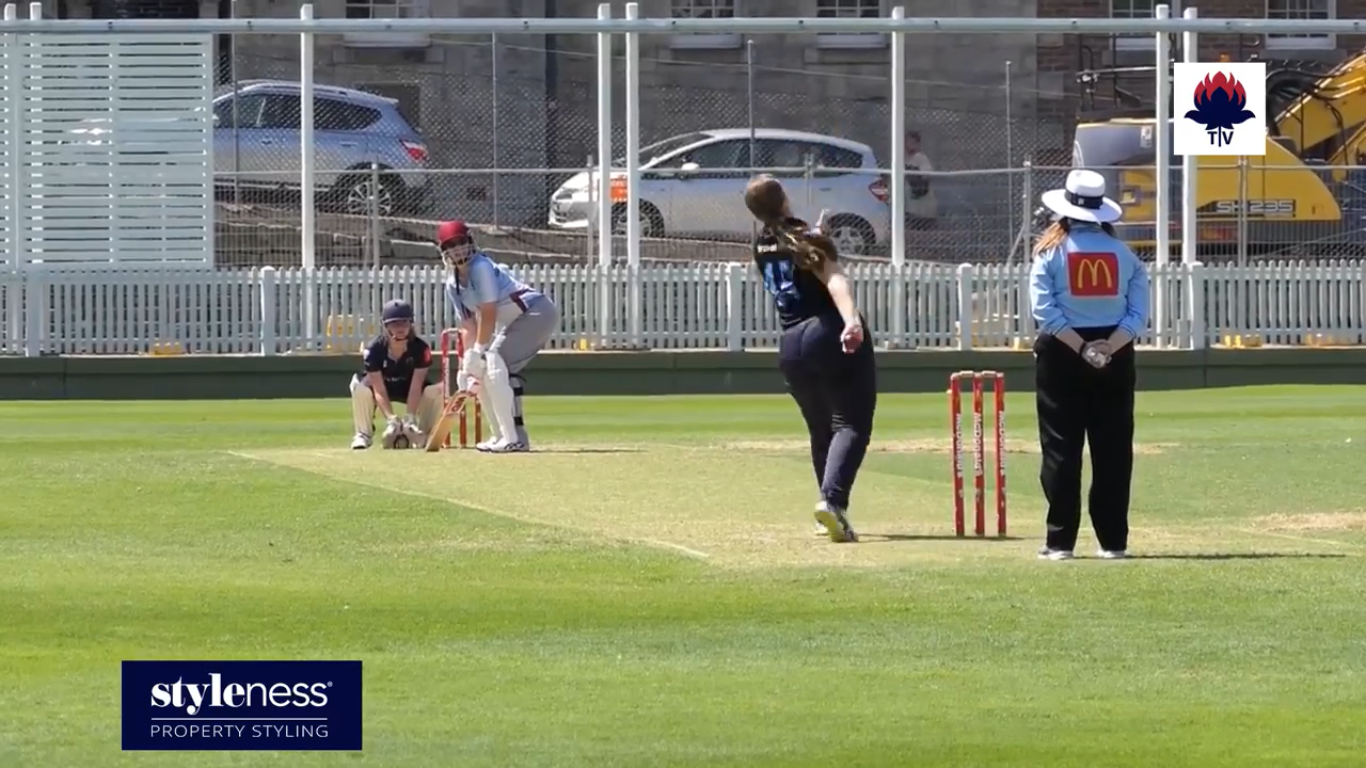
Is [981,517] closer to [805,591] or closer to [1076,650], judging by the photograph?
[805,591]

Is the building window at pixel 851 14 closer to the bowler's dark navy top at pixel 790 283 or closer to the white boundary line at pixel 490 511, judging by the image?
the white boundary line at pixel 490 511

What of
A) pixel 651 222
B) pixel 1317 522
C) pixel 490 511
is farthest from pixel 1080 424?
pixel 651 222

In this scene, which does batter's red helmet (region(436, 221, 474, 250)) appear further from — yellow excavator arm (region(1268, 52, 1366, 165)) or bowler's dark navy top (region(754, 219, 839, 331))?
yellow excavator arm (region(1268, 52, 1366, 165))

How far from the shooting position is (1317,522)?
1458 centimetres

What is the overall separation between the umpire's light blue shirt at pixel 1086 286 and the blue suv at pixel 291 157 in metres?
18.0

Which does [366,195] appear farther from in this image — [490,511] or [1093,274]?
[1093,274]

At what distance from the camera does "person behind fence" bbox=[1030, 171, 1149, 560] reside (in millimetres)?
12633

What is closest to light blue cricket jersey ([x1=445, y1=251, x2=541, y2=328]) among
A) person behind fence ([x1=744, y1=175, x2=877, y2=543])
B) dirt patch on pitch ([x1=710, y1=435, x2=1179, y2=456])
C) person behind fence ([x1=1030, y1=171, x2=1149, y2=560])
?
dirt patch on pitch ([x1=710, y1=435, x2=1179, y2=456])

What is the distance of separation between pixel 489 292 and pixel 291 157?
41.7 feet

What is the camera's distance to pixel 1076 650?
10305mm

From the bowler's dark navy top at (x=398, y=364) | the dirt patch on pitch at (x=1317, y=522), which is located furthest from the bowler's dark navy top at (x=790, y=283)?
the bowler's dark navy top at (x=398, y=364)

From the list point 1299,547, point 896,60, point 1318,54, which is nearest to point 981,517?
point 1299,547

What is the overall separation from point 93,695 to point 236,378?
1954 cm

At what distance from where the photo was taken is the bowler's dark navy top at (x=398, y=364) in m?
19.4
